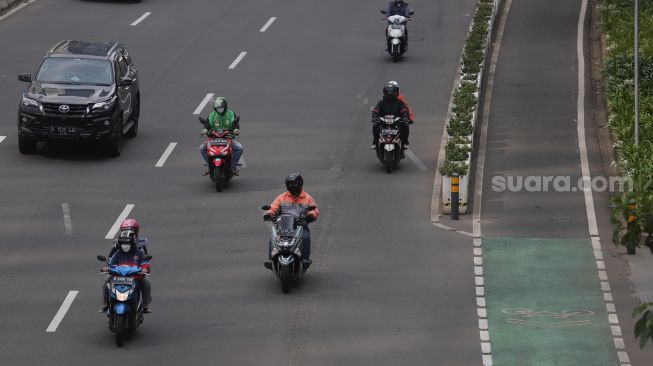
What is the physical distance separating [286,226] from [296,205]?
29.0 inches

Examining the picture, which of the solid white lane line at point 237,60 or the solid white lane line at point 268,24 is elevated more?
the solid white lane line at point 237,60

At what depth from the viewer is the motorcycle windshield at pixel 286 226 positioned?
22438 mm

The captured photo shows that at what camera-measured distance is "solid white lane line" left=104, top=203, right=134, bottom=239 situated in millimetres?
25484

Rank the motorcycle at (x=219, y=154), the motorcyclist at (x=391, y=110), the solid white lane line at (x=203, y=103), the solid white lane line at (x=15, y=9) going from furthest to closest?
the solid white lane line at (x=15, y=9) < the solid white lane line at (x=203, y=103) < the motorcyclist at (x=391, y=110) < the motorcycle at (x=219, y=154)

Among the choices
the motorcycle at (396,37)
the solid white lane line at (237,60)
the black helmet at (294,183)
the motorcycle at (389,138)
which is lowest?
the solid white lane line at (237,60)

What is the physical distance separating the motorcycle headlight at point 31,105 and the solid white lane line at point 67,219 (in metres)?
3.30

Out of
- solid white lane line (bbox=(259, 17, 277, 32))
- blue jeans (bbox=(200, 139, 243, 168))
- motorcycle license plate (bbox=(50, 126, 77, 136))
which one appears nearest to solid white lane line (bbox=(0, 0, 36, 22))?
solid white lane line (bbox=(259, 17, 277, 32))

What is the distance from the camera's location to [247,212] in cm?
2720

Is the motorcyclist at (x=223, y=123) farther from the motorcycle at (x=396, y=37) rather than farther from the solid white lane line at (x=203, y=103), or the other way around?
the motorcycle at (x=396, y=37)

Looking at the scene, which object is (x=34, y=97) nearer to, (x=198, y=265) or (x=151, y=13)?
(x=198, y=265)

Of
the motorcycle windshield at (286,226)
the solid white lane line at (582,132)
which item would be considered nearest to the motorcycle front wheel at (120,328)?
the motorcycle windshield at (286,226)

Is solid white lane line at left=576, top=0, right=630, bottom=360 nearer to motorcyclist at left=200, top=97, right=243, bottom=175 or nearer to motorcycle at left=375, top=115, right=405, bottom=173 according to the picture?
motorcycle at left=375, top=115, right=405, bottom=173

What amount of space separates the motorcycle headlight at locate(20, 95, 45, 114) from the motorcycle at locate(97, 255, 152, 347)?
35.3 feet

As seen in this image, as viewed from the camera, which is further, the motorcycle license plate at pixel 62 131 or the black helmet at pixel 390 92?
the motorcycle license plate at pixel 62 131
